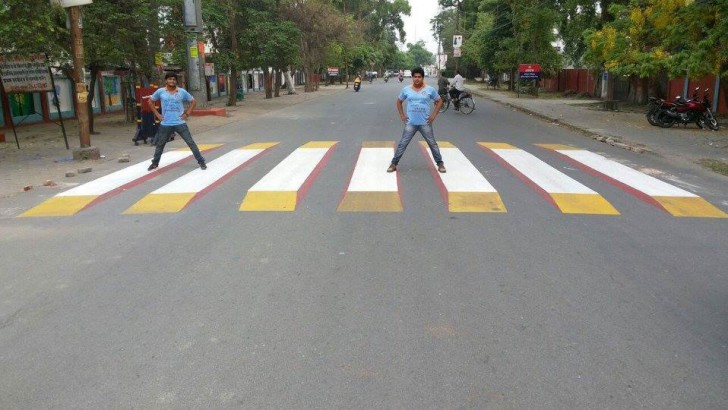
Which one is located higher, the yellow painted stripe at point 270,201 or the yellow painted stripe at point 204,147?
the yellow painted stripe at point 204,147

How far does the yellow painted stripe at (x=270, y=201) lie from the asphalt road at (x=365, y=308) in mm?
260

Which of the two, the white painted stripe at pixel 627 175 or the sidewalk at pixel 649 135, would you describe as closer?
the white painted stripe at pixel 627 175

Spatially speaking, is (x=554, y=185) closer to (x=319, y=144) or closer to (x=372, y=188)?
(x=372, y=188)

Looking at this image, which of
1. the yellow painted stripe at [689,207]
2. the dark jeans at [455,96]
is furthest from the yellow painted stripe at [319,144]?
the dark jeans at [455,96]

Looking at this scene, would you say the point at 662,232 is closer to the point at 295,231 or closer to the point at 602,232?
the point at 602,232

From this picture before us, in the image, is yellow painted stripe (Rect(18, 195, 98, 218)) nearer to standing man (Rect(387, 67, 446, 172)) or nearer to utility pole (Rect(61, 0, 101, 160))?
utility pole (Rect(61, 0, 101, 160))

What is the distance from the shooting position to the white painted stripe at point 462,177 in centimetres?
843

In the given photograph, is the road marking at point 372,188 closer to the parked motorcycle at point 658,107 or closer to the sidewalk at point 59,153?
the sidewalk at point 59,153

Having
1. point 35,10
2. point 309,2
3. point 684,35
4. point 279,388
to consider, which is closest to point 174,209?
point 279,388

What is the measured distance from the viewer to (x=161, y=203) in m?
7.77

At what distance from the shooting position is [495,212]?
23.3ft

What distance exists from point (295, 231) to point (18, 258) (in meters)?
2.68

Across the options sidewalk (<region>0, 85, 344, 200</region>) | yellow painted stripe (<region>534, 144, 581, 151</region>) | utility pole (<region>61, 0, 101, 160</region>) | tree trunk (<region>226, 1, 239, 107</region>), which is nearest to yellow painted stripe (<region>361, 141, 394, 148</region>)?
yellow painted stripe (<region>534, 144, 581, 151</region>)

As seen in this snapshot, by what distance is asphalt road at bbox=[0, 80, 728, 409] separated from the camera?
11.0ft
